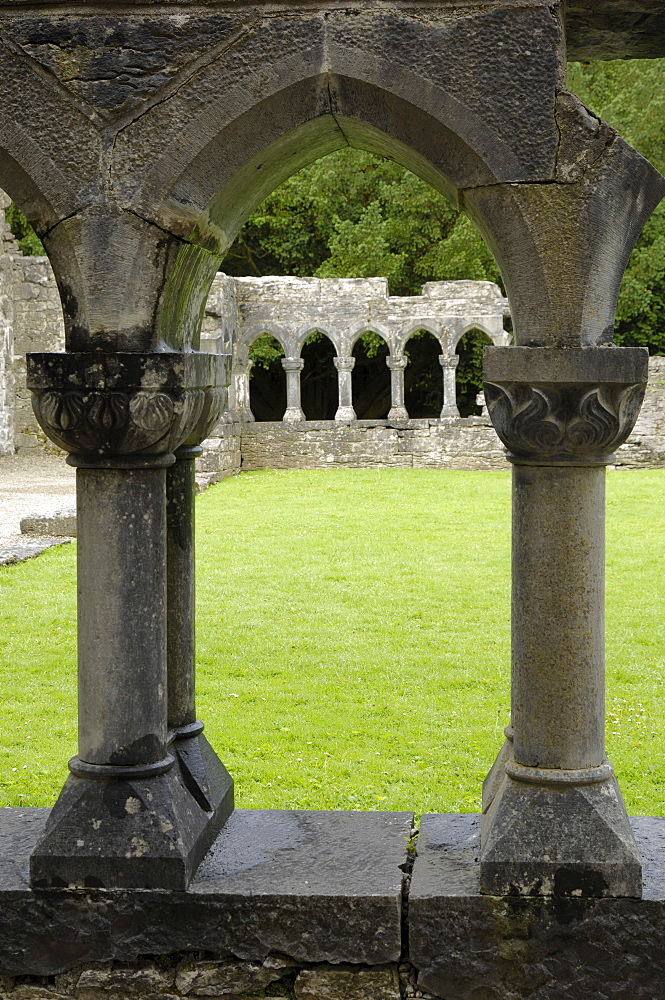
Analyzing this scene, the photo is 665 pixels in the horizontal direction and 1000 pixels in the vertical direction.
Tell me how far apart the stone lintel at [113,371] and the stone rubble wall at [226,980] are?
5.04 feet

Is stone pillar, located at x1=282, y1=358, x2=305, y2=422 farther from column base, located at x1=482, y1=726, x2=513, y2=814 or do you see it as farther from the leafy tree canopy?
column base, located at x1=482, y1=726, x2=513, y2=814

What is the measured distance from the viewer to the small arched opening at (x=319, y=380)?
26.3 meters

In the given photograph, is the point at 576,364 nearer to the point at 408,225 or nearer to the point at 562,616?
the point at 562,616

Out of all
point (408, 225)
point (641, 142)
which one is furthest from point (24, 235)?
point (641, 142)

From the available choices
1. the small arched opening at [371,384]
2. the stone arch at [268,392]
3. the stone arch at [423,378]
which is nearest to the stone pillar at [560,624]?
the stone arch at [423,378]

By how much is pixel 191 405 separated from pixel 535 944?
1688mm

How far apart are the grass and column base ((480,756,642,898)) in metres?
2.11

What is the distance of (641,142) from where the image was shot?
24.5 meters

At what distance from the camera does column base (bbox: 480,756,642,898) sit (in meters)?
2.88

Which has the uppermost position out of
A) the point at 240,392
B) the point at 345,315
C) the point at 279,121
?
the point at 345,315

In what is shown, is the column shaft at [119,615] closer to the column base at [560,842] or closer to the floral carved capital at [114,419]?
the floral carved capital at [114,419]

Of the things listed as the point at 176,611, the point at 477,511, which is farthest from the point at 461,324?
the point at 176,611

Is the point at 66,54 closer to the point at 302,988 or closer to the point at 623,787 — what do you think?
the point at 302,988

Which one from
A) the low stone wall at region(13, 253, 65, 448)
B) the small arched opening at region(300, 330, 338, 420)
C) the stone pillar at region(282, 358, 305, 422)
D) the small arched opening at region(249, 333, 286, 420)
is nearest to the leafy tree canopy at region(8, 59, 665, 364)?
the small arched opening at region(300, 330, 338, 420)
